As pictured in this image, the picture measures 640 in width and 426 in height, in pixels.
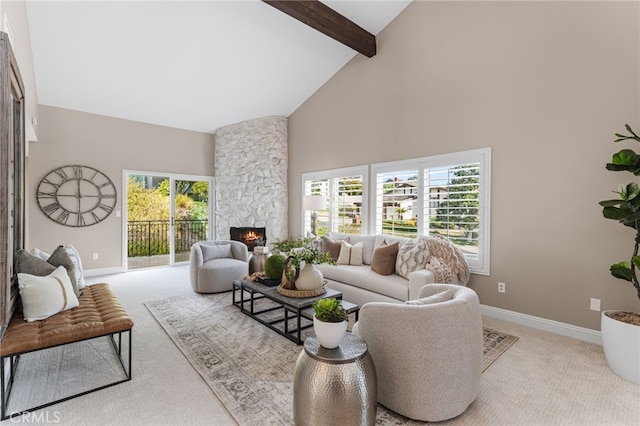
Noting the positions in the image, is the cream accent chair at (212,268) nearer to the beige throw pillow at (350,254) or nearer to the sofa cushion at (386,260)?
the beige throw pillow at (350,254)

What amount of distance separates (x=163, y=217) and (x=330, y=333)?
19.9 feet

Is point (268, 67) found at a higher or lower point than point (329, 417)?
higher

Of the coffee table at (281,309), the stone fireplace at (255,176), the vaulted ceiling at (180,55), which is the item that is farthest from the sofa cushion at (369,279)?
the vaulted ceiling at (180,55)

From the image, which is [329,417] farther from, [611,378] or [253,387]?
[611,378]

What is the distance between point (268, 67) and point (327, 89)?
1.18 meters

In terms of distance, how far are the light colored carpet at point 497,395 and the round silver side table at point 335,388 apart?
0.55 m

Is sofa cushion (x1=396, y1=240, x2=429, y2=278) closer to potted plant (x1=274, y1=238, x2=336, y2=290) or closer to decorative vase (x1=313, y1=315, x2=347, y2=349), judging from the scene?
potted plant (x1=274, y1=238, x2=336, y2=290)

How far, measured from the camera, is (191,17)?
4.05 meters

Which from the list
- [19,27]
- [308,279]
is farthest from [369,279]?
[19,27]

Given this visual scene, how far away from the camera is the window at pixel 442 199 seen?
3.75 m

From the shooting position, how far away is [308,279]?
302cm

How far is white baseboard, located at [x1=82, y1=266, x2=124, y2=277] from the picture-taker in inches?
222

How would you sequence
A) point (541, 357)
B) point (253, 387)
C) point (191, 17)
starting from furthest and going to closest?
point (191, 17) → point (541, 357) → point (253, 387)

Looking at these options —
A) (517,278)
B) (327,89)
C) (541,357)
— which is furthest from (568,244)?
(327,89)
